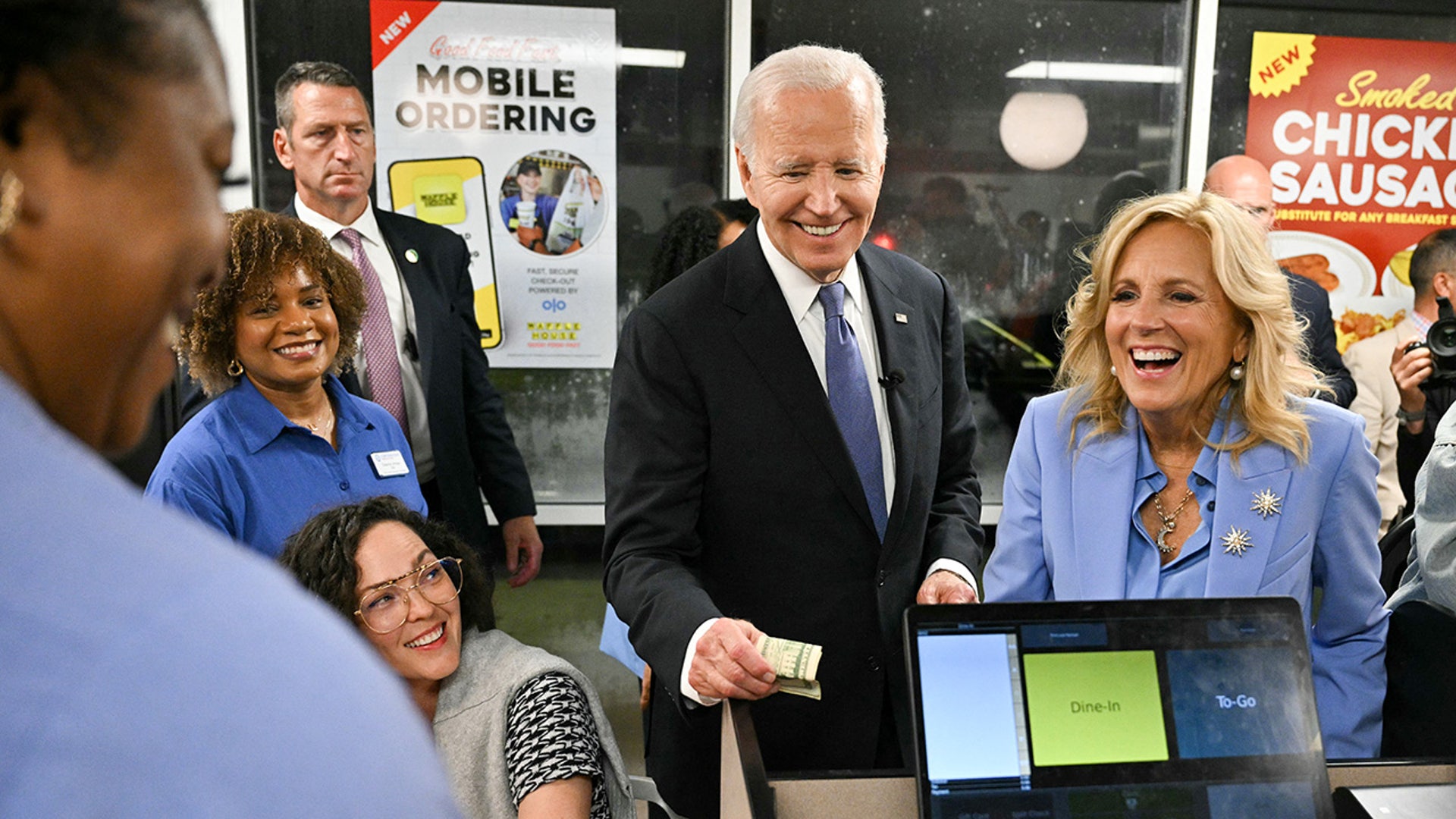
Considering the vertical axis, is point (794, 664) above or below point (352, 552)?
above

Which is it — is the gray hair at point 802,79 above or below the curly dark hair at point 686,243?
above

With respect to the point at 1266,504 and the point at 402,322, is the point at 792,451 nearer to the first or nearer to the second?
the point at 1266,504

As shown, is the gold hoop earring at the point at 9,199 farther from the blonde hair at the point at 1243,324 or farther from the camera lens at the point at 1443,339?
the camera lens at the point at 1443,339

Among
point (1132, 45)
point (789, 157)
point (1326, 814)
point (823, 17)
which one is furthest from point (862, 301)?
point (1132, 45)

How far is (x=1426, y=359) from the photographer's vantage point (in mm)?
3264

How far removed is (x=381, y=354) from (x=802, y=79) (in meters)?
1.55

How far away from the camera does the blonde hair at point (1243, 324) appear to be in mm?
1614

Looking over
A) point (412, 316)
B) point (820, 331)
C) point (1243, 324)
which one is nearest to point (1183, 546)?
point (1243, 324)

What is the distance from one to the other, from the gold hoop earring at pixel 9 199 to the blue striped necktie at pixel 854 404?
144cm

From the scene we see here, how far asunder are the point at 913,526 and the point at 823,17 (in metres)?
2.74

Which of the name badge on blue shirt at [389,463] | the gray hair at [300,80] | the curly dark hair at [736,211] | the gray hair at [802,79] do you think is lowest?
the name badge on blue shirt at [389,463]

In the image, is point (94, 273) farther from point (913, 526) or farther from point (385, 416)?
point (385, 416)

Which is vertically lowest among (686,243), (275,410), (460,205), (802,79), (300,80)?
(275,410)

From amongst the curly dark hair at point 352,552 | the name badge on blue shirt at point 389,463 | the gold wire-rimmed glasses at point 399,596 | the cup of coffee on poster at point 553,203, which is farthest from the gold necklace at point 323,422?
the cup of coffee on poster at point 553,203
